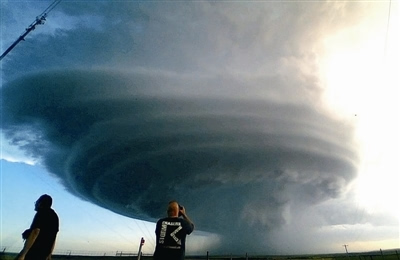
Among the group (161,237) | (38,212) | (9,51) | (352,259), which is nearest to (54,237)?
(38,212)

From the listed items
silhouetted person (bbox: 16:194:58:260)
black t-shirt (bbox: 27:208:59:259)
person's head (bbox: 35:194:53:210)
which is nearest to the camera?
silhouetted person (bbox: 16:194:58:260)

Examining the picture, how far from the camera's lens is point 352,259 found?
63.5 m

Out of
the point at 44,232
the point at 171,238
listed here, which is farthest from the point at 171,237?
the point at 44,232

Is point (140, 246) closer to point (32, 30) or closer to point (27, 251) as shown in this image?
point (27, 251)

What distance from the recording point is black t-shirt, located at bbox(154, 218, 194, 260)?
13.6ft

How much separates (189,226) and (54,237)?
2.79 meters

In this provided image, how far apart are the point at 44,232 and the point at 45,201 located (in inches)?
23.9

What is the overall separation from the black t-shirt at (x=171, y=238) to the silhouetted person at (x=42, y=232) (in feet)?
7.10

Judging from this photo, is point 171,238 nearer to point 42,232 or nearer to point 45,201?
point 42,232

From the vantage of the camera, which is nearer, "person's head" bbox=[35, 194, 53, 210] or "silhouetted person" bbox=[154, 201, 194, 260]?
"silhouetted person" bbox=[154, 201, 194, 260]

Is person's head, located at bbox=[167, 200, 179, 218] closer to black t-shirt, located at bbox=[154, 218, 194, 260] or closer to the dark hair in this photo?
black t-shirt, located at bbox=[154, 218, 194, 260]

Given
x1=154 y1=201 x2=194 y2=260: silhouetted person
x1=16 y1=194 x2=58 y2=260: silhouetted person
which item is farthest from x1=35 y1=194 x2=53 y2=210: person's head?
x1=154 y1=201 x2=194 y2=260: silhouetted person

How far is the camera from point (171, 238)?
166 inches

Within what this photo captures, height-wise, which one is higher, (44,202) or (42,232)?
(44,202)
